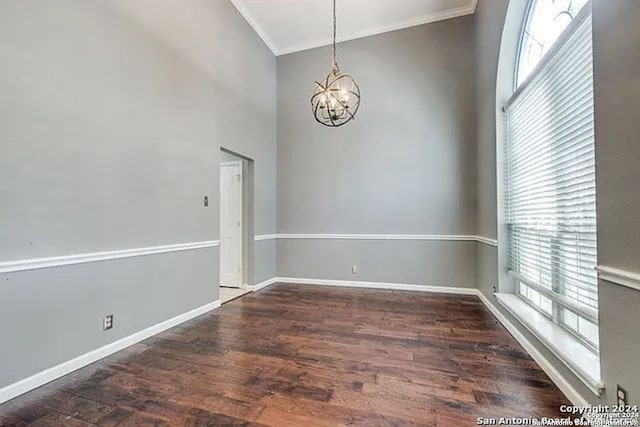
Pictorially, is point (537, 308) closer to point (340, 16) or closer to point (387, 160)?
point (387, 160)

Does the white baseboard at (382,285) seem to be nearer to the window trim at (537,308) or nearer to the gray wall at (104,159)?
the window trim at (537,308)

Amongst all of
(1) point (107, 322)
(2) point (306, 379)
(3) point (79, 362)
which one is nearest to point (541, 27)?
(2) point (306, 379)

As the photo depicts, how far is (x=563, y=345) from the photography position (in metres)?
1.92

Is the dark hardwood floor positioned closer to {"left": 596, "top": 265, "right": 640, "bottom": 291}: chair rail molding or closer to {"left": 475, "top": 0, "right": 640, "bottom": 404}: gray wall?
{"left": 475, "top": 0, "right": 640, "bottom": 404}: gray wall

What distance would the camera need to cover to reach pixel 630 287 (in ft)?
4.18

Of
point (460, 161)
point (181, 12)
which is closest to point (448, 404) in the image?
point (460, 161)

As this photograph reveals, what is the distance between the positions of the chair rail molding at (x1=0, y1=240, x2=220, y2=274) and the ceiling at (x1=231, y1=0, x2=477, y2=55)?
11.5 ft

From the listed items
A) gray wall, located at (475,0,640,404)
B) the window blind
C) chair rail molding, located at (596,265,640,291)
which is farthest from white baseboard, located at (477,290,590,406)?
chair rail molding, located at (596,265,640,291)

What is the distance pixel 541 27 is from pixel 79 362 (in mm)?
4760

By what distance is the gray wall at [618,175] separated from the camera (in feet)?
4.15

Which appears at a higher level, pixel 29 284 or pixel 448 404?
pixel 29 284

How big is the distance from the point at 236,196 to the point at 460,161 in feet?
11.6

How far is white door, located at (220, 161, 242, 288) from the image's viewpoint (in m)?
4.71

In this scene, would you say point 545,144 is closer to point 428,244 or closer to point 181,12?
point 428,244
